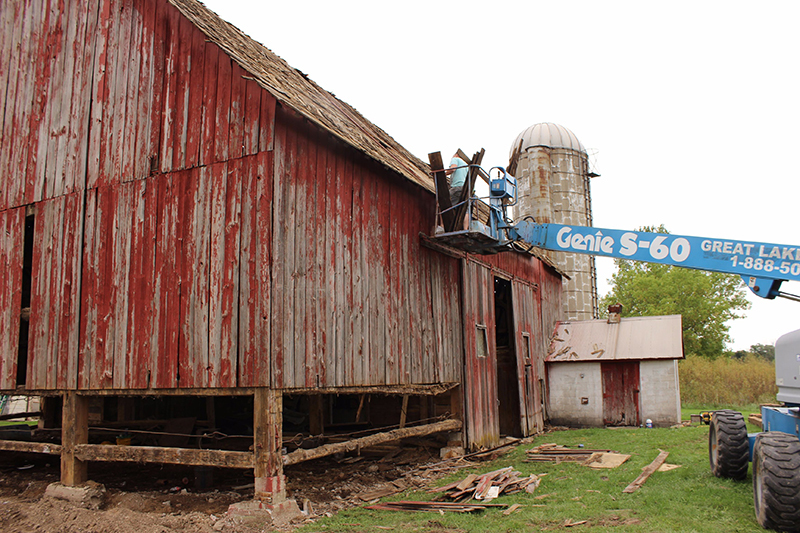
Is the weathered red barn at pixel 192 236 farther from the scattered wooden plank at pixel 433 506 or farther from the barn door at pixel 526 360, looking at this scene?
the barn door at pixel 526 360

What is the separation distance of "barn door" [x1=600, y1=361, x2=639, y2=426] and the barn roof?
417 inches

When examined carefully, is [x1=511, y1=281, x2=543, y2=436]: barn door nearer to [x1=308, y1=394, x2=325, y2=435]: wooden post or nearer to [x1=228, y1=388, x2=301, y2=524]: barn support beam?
[x1=308, y1=394, x2=325, y2=435]: wooden post

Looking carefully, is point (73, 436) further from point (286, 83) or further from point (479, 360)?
point (479, 360)

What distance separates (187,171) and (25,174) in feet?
15.6

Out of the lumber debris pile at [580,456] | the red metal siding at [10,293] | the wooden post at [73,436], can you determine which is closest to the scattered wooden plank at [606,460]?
the lumber debris pile at [580,456]

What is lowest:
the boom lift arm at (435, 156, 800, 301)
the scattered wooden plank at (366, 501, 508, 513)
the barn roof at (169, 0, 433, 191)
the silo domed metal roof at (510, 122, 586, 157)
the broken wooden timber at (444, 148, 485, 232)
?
the scattered wooden plank at (366, 501, 508, 513)

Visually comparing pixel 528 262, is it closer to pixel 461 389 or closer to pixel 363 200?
pixel 461 389

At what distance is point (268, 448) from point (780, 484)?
20.7ft

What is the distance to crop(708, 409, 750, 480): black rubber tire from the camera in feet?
31.3

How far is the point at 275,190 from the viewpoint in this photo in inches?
364

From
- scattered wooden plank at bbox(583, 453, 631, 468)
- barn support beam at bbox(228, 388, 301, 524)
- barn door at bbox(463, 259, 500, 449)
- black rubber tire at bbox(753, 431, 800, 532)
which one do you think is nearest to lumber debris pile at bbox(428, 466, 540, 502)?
scattered wooden plank at bbox(583, 453, 631, 468)

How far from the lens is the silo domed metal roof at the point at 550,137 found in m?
32.0

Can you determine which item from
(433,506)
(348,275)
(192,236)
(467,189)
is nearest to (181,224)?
(192,236)

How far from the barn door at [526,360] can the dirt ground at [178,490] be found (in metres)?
5.56
